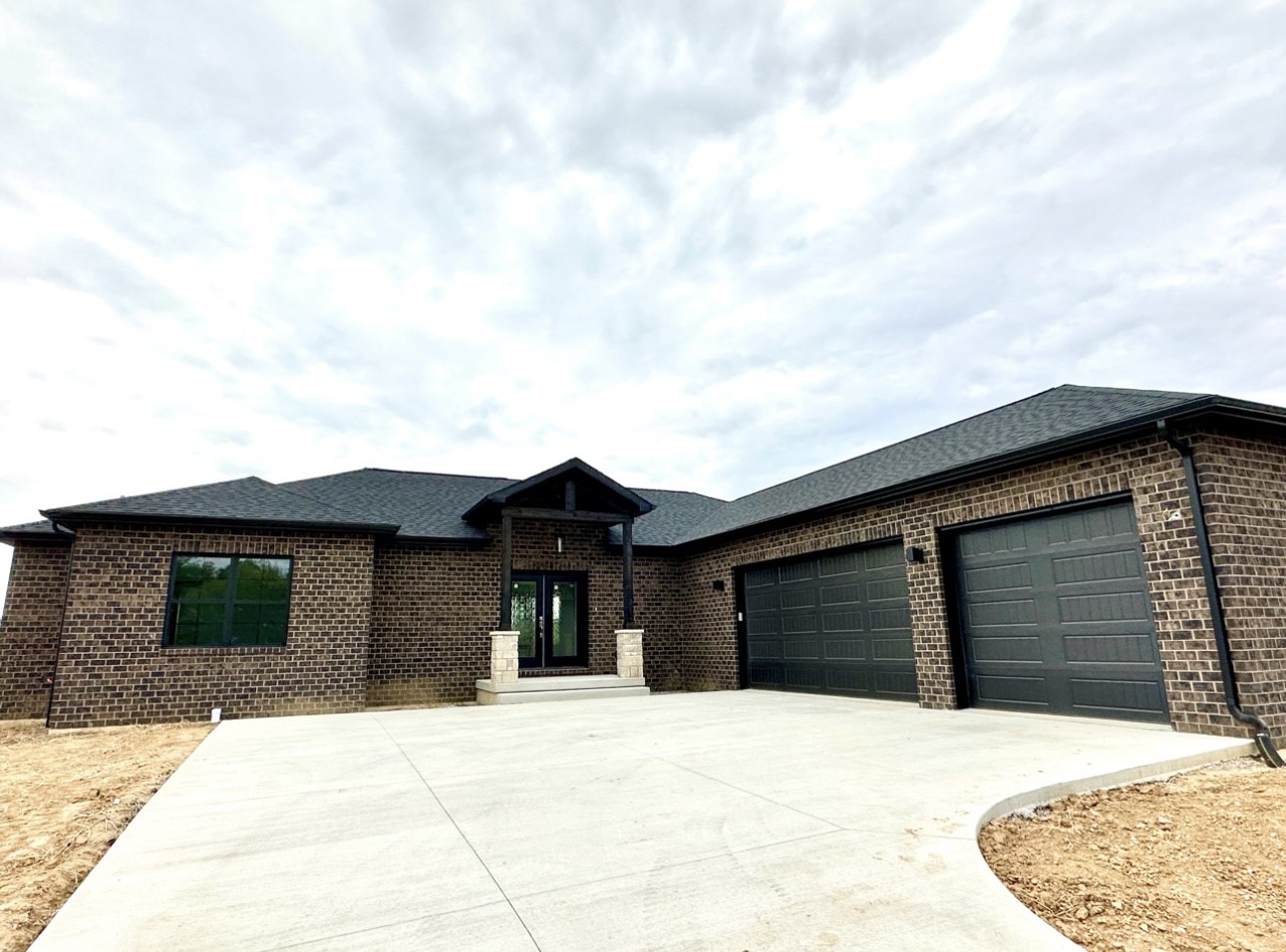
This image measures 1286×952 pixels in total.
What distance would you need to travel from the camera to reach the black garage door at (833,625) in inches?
404

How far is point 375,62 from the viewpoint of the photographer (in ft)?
29.6

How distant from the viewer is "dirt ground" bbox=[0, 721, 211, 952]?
3135mm

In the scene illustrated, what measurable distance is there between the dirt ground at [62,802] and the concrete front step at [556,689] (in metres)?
4.84

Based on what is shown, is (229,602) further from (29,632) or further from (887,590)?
(887,590)

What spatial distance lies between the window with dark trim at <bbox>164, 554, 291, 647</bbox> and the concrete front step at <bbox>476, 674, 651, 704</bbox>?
13.0 ft

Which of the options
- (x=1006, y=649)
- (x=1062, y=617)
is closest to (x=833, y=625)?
(x=1006, y=649)

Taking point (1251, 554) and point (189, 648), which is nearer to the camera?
point (1251, 554)

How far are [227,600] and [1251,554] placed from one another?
1457 cm

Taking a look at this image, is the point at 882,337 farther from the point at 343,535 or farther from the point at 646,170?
the point at 343,535

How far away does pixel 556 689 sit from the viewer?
1271 cm

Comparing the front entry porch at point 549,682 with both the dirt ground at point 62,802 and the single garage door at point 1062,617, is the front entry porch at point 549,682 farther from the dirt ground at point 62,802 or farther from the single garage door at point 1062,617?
the single garage door at point 1062,617

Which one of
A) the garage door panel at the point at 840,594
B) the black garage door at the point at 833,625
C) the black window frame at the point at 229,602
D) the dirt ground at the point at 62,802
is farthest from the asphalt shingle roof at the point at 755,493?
the dirt ground at the point at 62,802

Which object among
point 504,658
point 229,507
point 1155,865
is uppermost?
point 229,507

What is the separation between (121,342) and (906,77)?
16813 millimetres
